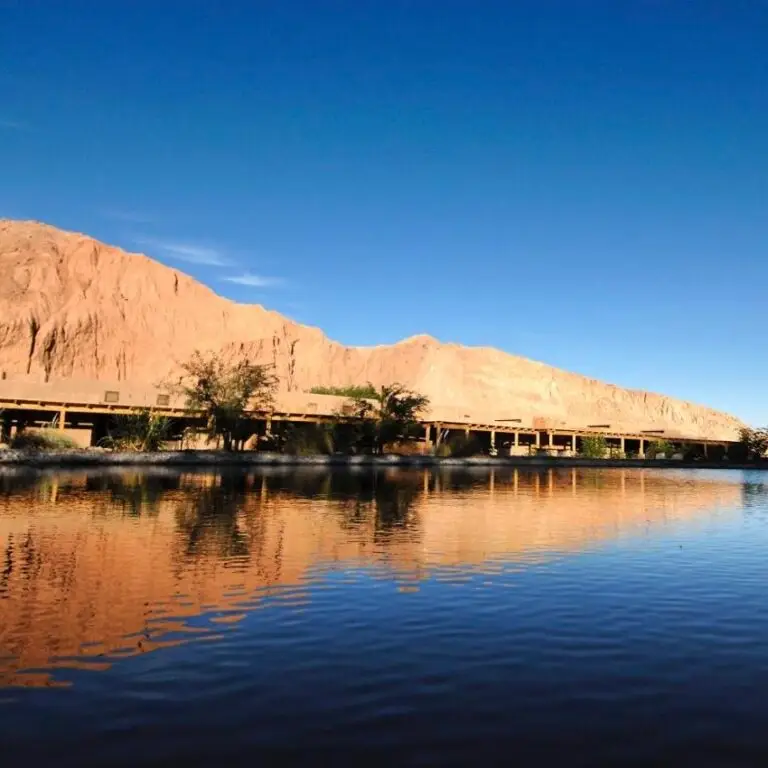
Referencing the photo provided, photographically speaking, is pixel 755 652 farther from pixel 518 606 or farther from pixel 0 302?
pixel 0 302

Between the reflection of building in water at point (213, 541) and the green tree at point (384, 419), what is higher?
the green tree at point (384, 419)

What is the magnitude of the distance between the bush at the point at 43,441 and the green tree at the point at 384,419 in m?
24.1

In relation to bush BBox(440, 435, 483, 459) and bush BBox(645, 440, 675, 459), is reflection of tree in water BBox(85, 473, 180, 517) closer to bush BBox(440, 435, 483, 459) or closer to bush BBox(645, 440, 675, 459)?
bush BBox(440, 435, 483, 459)

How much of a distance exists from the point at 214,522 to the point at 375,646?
476 inches

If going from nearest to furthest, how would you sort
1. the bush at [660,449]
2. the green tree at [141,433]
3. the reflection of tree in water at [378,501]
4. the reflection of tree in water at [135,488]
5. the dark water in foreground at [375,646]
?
the dark water in foreground at [375,646] → the reflection of tree in water at [378,501] → the reflection of tree in water at [135,488] → the green tree at [141,433] → the bush at [660,449]

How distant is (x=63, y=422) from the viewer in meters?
55.2

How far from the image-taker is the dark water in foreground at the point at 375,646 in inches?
224

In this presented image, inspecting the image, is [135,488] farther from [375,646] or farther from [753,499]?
[753,499]

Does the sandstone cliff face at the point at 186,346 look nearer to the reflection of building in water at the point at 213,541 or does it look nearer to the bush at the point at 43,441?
the bush at the point at 43,441

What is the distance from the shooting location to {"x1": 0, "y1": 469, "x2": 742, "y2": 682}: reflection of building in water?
925 cm

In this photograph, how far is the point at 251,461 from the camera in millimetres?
54500

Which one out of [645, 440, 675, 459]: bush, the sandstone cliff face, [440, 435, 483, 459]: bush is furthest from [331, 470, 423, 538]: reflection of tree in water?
the sandstone cliff face

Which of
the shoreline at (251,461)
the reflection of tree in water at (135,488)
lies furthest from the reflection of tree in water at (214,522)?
the shoreline at (251,461)

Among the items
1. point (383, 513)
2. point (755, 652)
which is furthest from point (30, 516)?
point (755, 652)
